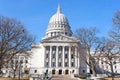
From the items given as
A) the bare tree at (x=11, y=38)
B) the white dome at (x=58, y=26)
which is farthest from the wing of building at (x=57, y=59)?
the bare tree at (x=11, y=38)

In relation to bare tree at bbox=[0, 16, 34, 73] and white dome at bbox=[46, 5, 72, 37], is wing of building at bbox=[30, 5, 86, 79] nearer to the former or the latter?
white dome at bbox=[46, 5, 72, 37]

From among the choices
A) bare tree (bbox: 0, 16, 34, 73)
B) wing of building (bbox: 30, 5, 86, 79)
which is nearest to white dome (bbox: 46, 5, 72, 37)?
wing of building (bbox: 30, 5, 86, 79)

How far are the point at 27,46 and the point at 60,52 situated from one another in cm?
6080

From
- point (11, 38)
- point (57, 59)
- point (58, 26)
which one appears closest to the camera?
point (11, 38)

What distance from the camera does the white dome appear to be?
122 metres

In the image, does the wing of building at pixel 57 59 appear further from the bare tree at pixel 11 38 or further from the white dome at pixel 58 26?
the bare tree at pixel 11 38

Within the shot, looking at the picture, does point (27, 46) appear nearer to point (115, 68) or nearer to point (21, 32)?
point (21, 32)

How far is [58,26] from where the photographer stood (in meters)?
123

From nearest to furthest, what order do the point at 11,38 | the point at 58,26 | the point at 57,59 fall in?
the point at 11,38 < the point at 57,59 < the point at 58,26

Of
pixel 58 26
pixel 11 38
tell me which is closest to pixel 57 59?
pixel 58 26

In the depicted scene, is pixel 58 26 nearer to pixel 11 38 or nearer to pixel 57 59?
pixel 57 59

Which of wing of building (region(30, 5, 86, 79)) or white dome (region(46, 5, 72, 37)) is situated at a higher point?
white dome (region(46, 5, 72, 37))

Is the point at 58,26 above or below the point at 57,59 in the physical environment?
above

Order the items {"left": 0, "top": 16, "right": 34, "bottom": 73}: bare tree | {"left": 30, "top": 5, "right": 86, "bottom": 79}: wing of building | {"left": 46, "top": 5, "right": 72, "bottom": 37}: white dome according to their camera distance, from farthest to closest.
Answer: {"left": 46, "top": 5, "right": 72, "bottom": 37}: white dome < {"left": 30, "top": 5, "right": 86, "bottom": 79}: wing of building < {"left": 0, "top": 16, "right": 34, "bottom": 73}: bare tree
